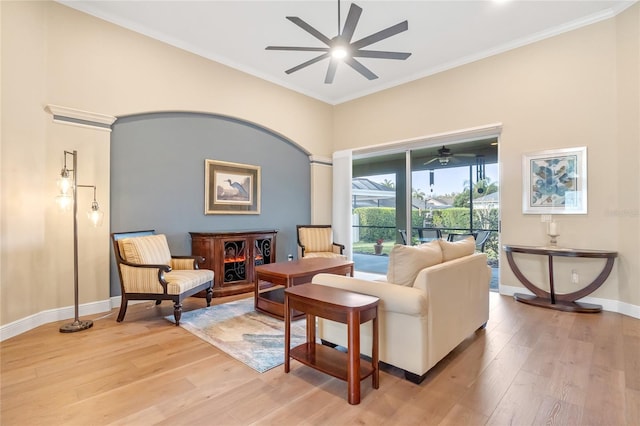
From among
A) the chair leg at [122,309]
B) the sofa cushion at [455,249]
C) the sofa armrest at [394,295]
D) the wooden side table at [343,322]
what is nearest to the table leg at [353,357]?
the wooden side table at [343,322]

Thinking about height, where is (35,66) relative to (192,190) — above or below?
above

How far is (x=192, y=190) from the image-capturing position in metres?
4.67

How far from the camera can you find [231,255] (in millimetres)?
4645

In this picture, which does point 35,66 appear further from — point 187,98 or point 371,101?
point 371,101

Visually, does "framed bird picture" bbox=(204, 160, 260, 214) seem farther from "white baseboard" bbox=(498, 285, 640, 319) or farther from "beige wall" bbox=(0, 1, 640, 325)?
"white baseboard" bbox=(498, 285, 640, 319)

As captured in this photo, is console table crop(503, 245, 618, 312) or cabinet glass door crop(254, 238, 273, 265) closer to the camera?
console table crop(503, 245, 618, 312)

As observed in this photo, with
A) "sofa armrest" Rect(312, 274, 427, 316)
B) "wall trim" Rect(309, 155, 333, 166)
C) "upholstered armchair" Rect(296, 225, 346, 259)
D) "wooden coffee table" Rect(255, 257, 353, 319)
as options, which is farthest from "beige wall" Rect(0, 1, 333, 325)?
"sofa armrest" Rect(312, 274, 427, 316)

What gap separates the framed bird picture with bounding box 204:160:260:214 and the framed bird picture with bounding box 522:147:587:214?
13.6 ft

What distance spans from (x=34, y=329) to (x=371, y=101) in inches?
233

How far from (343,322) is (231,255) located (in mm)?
3030

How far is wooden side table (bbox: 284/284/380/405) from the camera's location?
1940mm

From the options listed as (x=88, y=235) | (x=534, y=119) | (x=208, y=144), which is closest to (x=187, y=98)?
(x=208, y=144)

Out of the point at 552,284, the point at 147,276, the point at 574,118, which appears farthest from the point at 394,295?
the point at 574,118

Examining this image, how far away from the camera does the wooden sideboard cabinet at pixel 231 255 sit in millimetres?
4438
